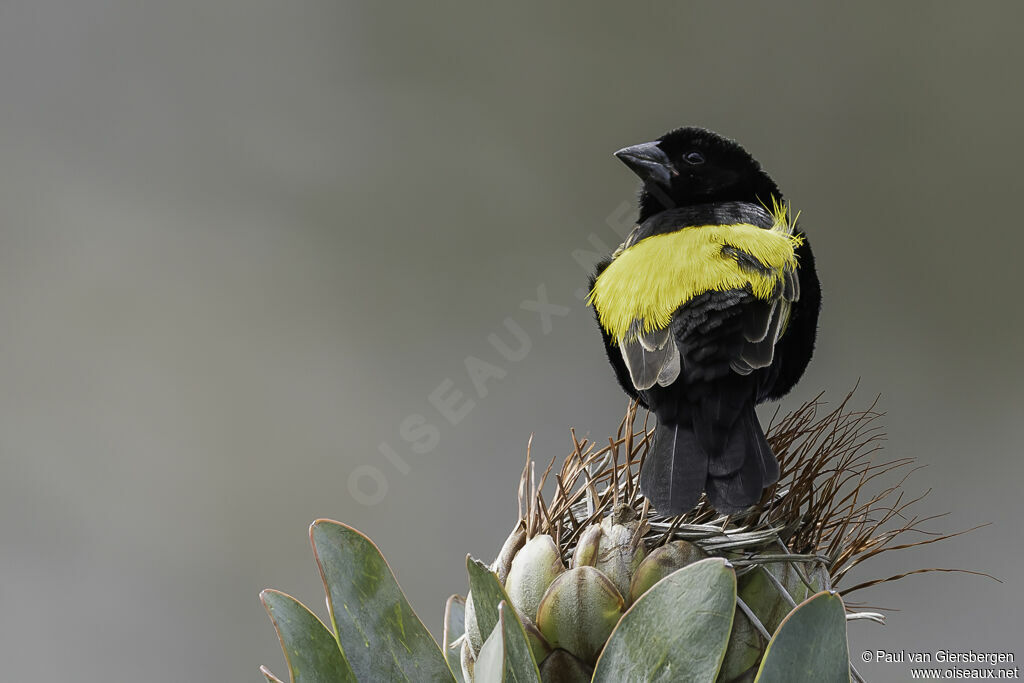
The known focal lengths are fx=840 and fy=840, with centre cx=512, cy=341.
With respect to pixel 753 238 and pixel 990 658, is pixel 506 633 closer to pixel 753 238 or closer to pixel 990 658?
pixel 753 238

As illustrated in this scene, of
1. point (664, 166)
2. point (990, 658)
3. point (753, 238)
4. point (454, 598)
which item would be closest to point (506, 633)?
point (454, 598)

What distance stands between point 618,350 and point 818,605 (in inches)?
11.1

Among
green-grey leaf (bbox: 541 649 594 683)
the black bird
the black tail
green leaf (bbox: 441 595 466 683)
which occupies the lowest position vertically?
green leaf (bbox: 441 595 466 683)

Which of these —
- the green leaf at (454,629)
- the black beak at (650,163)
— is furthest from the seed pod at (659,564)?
the black beak at (650,163)

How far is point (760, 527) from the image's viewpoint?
0.43 m

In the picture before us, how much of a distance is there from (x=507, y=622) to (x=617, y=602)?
7 centimetres

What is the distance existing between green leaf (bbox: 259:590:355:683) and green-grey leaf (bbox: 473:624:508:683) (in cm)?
8

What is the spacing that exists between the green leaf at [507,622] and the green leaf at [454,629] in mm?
121

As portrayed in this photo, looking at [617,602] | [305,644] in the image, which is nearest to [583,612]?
[617,602]

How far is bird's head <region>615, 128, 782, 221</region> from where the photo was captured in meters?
0.70

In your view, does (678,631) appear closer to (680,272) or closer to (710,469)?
(710,469)

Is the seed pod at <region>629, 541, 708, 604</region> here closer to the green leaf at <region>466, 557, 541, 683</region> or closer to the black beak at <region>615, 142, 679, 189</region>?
the green leaf at <region>466, 557, 541, 683</region>

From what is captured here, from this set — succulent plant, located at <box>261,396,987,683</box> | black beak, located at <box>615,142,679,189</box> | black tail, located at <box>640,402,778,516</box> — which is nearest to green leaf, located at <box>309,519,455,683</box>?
succulent plant, located at <box>261,396,987,683</box>

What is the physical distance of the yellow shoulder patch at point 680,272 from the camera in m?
0.52
